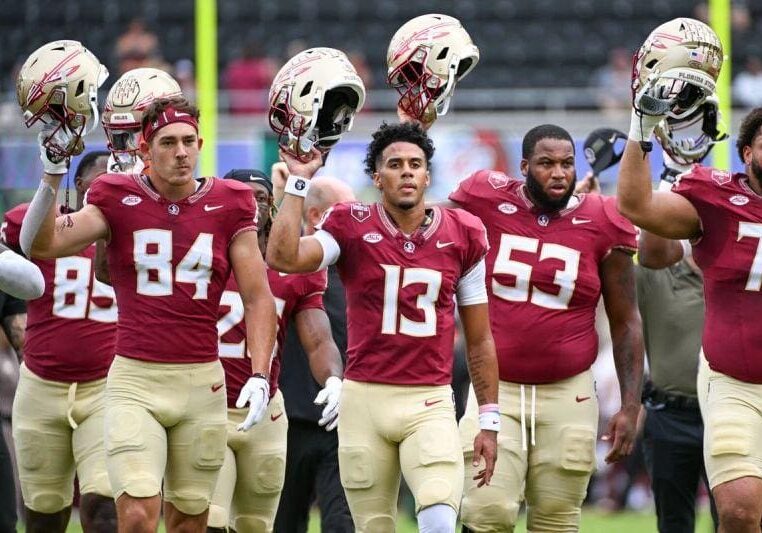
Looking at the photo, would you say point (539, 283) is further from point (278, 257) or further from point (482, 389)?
point (278, 257)

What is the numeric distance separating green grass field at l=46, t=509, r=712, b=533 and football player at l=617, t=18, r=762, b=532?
432 centimetres

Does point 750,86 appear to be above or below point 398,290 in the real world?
below

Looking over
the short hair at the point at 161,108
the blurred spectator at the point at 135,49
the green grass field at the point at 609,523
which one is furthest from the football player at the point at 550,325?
the blurred spectator at the point at 135,49

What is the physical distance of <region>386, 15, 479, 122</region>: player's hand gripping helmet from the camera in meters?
6.33

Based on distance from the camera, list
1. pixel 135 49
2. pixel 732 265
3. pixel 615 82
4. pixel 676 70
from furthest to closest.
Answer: pixel 615 82 → pixel 135 49 → pixel 732 265 → pixel 676 70

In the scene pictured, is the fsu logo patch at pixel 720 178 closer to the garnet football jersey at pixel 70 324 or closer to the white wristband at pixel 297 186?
the white wristband at pixel 297 186

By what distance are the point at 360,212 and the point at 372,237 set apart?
122 mm

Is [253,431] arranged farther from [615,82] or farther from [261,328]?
[615,82]

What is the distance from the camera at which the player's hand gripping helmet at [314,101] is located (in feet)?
18.9

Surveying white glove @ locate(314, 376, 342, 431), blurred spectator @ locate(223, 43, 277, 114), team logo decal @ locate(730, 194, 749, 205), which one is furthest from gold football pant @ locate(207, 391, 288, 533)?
blurred spectator @ locate(223, 43, 277, 114)

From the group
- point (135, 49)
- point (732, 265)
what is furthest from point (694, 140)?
point (135, 49)

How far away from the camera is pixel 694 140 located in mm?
6594

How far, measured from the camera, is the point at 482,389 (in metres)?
5.99

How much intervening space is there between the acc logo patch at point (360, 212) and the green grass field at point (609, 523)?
4.39m
